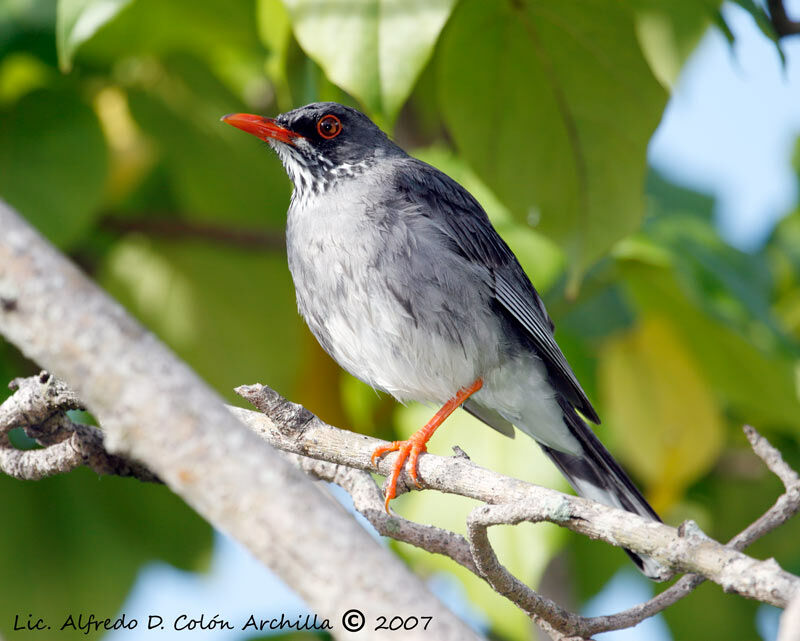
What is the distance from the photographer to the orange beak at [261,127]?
174 inches

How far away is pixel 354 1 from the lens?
335cm

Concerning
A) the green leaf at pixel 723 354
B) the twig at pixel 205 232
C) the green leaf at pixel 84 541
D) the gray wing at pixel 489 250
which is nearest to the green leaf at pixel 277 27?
the gray wing at pixel 489 250

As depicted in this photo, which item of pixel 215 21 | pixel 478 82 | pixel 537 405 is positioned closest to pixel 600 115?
pixel 478 82

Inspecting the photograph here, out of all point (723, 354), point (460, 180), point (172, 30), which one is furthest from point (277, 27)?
point (723, 354)

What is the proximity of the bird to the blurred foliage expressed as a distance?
16 cm

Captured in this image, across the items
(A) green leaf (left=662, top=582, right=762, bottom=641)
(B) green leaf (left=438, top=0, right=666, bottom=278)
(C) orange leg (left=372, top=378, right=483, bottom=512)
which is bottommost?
(A) green leaf (left=662, top=582, right=762, bottom=641)

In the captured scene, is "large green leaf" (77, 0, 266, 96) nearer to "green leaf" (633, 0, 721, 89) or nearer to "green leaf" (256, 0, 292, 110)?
"green leaf" (256, 0, 292, 110)

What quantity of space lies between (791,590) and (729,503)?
387 centimetres

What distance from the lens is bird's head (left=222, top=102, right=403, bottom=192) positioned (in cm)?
470

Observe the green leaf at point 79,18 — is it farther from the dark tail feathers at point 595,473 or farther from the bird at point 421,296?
the dark tail feathers at point 595,473

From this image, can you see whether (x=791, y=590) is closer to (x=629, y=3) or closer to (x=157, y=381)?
(x=157, y=381)

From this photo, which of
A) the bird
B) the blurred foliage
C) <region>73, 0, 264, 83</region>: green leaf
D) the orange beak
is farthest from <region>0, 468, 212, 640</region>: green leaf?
<region>73, 0, 264, 83</region>: green leaf

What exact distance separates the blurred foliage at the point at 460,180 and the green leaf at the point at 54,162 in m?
0.01

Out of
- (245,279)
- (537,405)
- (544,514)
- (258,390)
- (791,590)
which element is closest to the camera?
(791,590)
